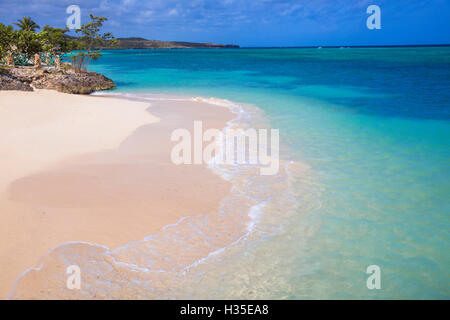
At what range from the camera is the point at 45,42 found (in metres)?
27.4

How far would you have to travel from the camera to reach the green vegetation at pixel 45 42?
80.6ft

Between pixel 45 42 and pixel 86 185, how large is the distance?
26317 mm

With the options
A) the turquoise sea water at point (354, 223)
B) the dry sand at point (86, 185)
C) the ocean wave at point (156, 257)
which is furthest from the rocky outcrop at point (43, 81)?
the ocean wave at point (156, 257)

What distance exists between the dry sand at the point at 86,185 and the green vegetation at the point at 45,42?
15624 mm

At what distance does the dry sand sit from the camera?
17.5ft

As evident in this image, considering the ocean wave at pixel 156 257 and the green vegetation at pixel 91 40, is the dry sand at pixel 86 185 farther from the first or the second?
the green vegetation at pixel 91 40

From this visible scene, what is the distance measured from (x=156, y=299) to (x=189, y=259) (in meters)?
0.88

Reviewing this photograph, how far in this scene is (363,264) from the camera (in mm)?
5055

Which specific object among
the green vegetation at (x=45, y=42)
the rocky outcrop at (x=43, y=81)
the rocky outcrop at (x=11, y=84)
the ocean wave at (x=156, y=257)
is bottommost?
the ocean wave at (x=156, y=257)

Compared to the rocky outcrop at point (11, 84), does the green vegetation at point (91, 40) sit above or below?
above

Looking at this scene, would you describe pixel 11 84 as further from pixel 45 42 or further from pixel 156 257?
pixel 156 257

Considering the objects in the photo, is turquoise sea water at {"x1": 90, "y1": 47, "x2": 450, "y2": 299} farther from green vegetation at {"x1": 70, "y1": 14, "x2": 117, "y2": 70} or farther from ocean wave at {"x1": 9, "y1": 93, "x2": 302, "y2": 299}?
green vegetation at {"x1": 70, "y1": 14, "x2": 117, "y2": 70}

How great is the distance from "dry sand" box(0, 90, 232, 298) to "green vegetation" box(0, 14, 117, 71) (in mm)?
15624

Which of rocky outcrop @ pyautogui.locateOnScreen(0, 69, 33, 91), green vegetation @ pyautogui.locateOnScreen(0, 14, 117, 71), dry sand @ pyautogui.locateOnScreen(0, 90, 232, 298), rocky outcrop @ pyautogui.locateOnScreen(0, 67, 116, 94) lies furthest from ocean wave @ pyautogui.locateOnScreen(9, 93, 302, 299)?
green vegetation @ pyautogui.locateOnScreen(0, 14, 117, 71)
